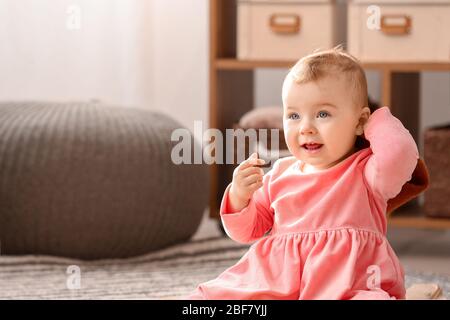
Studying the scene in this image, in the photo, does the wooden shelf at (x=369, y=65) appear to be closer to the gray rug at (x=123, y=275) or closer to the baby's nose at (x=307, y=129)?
the gray rug at (x=123, y=275)

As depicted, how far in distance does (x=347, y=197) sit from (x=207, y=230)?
1.24 meters

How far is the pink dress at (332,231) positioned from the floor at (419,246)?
834 millimetres

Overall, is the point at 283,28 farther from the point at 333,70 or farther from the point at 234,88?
the point at 333,70

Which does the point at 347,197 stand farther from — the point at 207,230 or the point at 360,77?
the point at 207,230

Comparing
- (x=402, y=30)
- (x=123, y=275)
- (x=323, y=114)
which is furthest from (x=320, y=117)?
(x=402, y=30)

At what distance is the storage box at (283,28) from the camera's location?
2197mm

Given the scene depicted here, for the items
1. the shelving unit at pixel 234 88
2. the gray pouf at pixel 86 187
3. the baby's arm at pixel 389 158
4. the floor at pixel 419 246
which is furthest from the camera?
the shelving unit at pixel 234 88

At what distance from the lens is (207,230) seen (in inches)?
94.2

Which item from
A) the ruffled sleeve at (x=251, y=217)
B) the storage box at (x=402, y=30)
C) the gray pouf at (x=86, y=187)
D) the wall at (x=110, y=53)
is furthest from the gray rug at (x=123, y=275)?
the wall at (x=110, y=53)

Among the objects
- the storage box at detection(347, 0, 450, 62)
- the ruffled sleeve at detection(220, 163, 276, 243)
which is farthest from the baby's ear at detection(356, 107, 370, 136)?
the storage box at detection(347, 0, 450, 62)

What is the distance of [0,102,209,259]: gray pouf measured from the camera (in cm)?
191

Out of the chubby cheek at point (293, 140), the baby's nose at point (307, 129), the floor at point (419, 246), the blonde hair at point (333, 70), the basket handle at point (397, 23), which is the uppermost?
the basket handle at point (397, 23)

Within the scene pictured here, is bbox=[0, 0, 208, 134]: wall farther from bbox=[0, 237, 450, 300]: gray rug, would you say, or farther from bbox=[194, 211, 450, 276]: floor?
bbox=[0, 237, 450, 300]: gray rug
